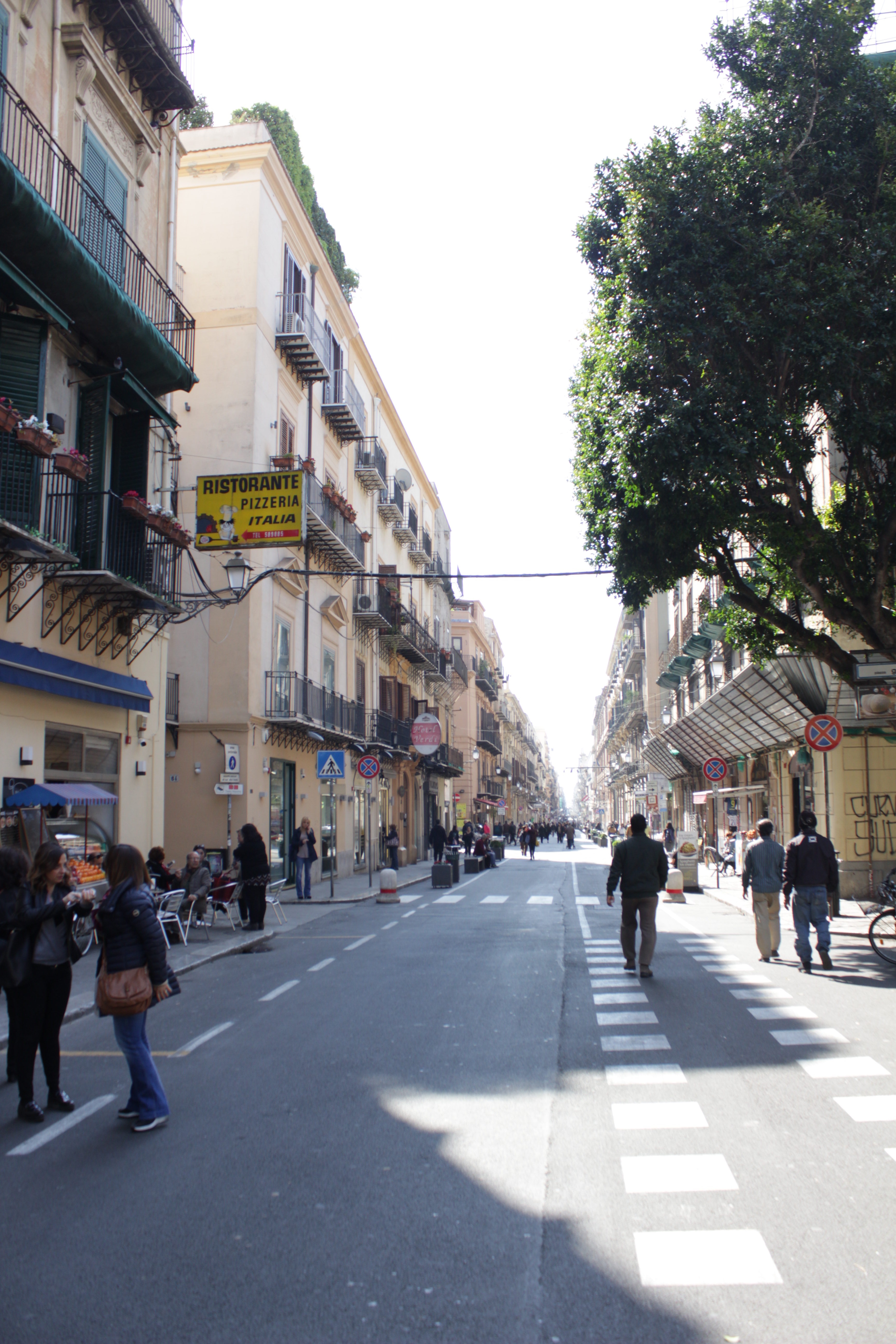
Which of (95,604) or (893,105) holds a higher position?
(893,105)

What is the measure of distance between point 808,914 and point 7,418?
34.1 ft

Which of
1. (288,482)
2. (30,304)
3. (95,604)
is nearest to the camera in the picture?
(30,304)

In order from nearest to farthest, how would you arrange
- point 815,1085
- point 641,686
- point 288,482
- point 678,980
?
1. point 815,1085
2. point 678,980
3. point 288,482
4. point 641,686

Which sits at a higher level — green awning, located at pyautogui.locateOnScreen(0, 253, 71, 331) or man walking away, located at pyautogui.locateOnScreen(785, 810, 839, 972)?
green awning, located at pyautogui.locateOnScreen(0, 253, 71, 331)

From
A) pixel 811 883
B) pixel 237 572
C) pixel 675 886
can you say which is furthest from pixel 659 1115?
pixel 675 886

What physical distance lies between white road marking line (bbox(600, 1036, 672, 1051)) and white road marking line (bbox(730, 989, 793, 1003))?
2162 mm

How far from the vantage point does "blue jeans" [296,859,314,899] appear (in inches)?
950

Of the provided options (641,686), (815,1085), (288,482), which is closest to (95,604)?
(288,482)

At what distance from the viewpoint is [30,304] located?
1272cm

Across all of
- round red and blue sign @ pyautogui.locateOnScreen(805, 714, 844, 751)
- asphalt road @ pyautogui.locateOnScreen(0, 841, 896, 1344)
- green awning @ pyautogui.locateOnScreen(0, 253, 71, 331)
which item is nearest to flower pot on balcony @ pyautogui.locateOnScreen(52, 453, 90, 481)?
green awning @ pyautogui.locateOnScreen(0, 253, 71, 331)

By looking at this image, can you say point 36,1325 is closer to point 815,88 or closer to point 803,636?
point 803,636

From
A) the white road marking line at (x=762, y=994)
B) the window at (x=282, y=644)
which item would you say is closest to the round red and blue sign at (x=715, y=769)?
the window at (x=282, y=644)

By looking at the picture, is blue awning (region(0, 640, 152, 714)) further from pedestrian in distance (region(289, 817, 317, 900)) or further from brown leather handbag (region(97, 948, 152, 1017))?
pedestrian in distance (region(289, 817, 317, 900))

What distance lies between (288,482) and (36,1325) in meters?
13.8
